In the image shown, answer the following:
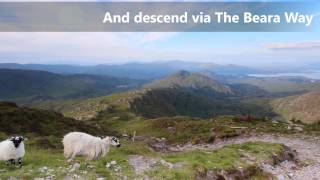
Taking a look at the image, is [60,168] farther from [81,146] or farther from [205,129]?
[205,129]

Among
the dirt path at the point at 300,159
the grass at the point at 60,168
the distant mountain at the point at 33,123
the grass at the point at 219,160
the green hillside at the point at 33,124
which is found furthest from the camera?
the distant mountain at the point at 33,123

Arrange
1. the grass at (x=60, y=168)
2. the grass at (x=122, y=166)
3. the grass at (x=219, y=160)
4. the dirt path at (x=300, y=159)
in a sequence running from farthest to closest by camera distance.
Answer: the dirt path at (x=300, y=159) → the grass at (x=219, y=160) → the grass at (x=122, y=166) → the grass at (x=60, y=168)

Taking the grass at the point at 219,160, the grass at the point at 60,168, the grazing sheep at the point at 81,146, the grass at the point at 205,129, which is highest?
the grazing sheep at the point at 81,146

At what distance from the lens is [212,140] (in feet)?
193

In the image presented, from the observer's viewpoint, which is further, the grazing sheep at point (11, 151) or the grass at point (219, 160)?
the grass at point (219, 160)

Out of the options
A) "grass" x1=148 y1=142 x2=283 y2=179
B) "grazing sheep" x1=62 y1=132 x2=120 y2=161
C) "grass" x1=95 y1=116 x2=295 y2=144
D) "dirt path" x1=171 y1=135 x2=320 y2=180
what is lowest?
"grass" x1=95 y1=116 x2=295 y2=144

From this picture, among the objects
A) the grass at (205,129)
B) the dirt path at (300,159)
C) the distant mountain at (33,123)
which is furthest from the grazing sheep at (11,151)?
the grass at (205,129)

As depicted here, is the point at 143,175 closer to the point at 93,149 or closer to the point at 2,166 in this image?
the point at 93,149

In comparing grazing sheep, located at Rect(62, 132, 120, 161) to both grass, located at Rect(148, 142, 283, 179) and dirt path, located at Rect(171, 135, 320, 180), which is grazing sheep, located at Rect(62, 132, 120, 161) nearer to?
grass, located at Rect(148, 142, 283, 179)

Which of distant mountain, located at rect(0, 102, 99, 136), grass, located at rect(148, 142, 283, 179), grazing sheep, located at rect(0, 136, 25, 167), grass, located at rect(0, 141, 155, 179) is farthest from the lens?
distant mountain, located at rect(0, 102, 99, 136)

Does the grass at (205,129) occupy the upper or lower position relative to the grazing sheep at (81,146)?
lower

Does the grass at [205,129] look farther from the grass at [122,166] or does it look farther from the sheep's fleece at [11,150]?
the sheep's fleece at [11,150]

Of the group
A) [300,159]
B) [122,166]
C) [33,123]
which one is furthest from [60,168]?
[33,123]

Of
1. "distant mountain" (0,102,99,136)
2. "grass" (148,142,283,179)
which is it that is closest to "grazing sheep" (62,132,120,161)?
"grass" (148,142,283,179)
